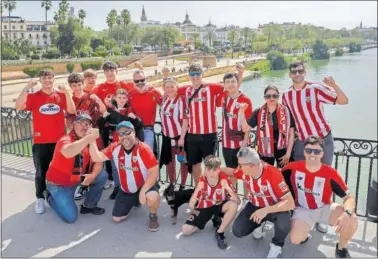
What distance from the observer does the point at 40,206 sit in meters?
4.16

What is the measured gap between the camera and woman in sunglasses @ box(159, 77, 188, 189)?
4.28 meters

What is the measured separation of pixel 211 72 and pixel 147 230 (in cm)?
4581

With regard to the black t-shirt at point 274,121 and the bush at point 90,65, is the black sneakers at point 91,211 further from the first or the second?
the bush at point 90,65

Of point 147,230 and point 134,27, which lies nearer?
point 147,230

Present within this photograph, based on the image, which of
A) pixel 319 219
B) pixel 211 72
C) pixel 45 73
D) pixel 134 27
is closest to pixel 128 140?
pixel 45 73

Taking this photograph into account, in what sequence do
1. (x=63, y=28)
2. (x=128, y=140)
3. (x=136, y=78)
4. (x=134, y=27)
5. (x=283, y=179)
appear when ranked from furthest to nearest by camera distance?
(x=134, y=27), (x=63, y=28), (x=136, y=78), (x=128, y=140), (x=283, y=179)

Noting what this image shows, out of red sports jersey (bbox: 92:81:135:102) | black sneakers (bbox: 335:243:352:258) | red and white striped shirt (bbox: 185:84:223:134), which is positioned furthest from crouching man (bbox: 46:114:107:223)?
black sneakers (bbox: 335:243:352:258)

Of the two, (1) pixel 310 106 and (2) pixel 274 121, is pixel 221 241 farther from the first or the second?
(1) pixel 310 106

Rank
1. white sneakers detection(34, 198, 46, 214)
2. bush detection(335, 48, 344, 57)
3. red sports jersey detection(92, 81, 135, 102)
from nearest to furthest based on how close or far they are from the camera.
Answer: white sneakers detection(34, 198, 46, 214) < red sports jersey detection(92, 81, 135, 102) < bush detection(335, 48, 344, 57)

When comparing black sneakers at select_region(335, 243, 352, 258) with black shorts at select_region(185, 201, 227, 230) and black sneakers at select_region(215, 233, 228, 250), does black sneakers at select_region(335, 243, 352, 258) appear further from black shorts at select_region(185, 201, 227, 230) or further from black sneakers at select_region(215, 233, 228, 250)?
black shorts at select_region(185, 201, 227, 230)

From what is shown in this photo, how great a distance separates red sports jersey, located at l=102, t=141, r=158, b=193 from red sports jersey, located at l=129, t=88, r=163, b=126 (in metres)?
0.70

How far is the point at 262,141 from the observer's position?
12.3 ft

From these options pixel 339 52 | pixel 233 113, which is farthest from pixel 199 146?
pixel 339 52

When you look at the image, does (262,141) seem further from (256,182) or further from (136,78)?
(136,78)
